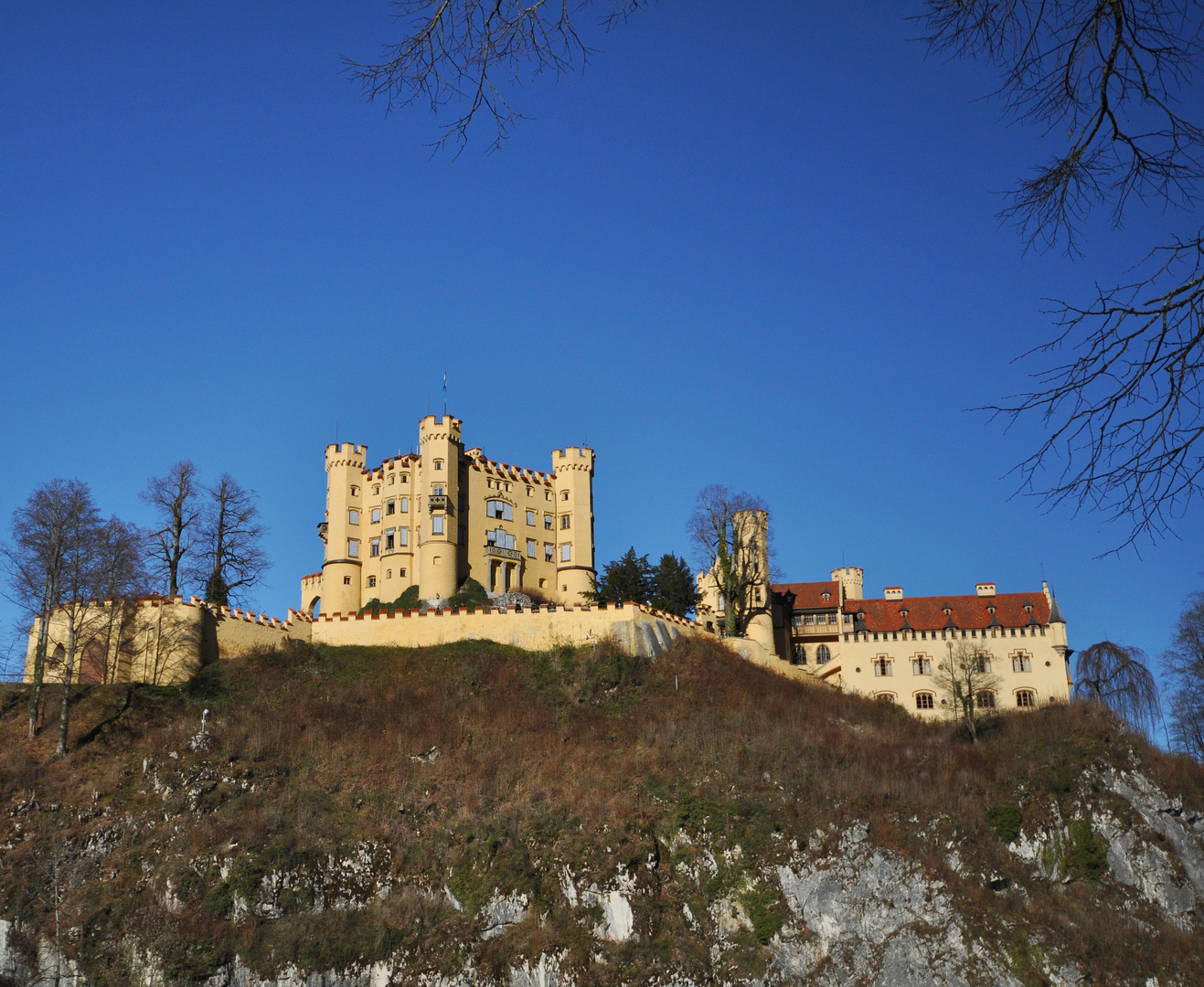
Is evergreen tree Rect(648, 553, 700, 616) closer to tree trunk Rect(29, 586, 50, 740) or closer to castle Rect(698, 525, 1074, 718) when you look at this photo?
castle Rect(698, 525, 1074, 718)

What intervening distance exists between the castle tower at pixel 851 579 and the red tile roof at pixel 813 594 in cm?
160

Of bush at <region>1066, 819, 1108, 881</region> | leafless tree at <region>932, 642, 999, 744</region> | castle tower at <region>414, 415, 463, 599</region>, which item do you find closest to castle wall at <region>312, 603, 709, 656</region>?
castle tower at <region>414, 415, 463, 599</region>

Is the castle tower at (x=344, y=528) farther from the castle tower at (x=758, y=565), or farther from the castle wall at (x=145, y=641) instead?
the castle tower at (x=758, y=565)

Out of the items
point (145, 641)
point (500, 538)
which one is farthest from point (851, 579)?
point (145, 641)

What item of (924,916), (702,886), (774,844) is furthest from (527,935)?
(924,916)

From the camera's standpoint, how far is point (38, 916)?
36.9 m

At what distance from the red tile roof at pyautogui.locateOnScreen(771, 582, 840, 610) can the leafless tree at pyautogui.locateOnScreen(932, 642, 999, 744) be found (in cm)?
1083

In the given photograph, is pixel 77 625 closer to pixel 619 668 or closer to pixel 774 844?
pixel 619 668

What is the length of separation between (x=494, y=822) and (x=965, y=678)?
31691mm

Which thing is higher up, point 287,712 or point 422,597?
point 422,597

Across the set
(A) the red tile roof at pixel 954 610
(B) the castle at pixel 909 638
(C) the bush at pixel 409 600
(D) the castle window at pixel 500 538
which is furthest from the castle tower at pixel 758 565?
(C) the bush at pixel 409 600

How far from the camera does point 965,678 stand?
63.7 meters

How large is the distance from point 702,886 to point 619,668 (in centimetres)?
1694

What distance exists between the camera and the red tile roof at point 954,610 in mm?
69188
